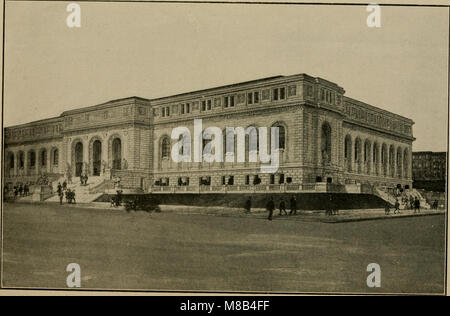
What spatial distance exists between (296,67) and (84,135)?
5658 millimetres

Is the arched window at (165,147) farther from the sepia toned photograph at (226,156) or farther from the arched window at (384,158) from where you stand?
the arched window at (384,158)

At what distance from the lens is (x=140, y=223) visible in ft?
41.9

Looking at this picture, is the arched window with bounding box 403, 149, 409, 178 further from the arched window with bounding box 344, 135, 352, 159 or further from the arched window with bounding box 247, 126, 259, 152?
the arched window with bounding box 247, 126, 259, 152

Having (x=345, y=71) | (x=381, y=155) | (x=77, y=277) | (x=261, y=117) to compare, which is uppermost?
(x=345, y=71)

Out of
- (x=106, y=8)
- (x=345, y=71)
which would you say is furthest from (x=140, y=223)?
(x=345, y=71)

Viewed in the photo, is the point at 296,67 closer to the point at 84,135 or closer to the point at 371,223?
the point at 371,223

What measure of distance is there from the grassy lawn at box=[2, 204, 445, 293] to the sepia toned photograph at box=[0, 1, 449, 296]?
32 mm

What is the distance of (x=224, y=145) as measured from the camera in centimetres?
1297

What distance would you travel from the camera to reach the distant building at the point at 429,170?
1262 centimetres

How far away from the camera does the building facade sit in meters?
12.9

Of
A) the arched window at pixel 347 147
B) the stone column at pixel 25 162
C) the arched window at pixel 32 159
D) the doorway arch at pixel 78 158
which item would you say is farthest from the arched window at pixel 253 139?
the stone column at pixel 25 162

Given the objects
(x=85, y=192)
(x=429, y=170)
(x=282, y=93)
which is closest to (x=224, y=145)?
(x=282, y=93)

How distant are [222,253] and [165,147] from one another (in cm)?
303

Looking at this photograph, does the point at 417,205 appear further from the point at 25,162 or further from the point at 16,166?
the point at 16,166
